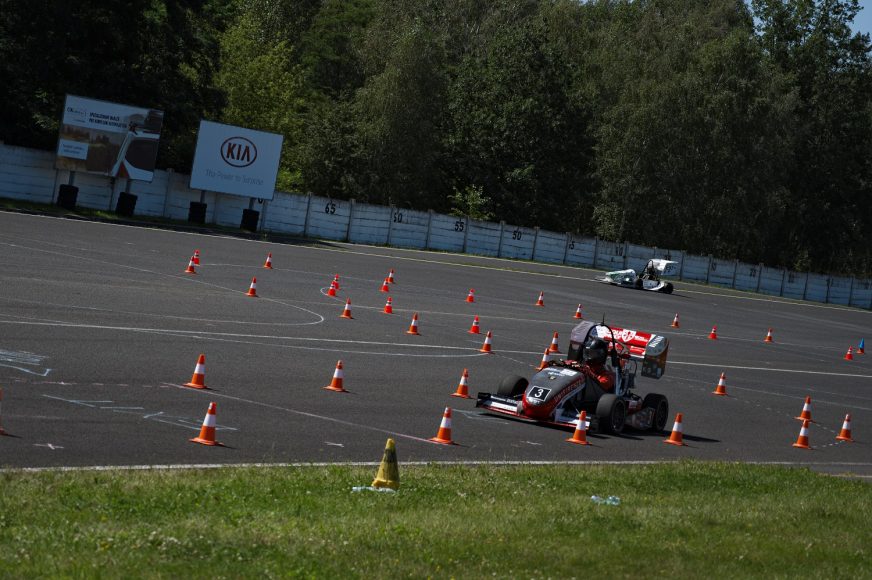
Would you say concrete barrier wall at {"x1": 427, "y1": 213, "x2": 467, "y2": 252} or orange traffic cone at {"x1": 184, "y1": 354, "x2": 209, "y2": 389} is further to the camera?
concrete barrier wall at {"x1": 427, "y1": 213, "x2": 467, "y2": 252}

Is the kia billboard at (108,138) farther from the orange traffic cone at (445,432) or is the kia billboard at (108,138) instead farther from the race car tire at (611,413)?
the orange traffic cone at (445,432)

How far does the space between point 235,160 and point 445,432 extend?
36980 millimetres

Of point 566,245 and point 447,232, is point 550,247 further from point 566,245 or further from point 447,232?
point 447,232

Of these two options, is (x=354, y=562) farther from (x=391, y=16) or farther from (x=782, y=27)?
(x=782, y=27)

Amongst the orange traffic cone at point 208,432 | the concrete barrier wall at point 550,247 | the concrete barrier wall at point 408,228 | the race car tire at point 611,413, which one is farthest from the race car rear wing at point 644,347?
the concrete barrier wall at point 550,247

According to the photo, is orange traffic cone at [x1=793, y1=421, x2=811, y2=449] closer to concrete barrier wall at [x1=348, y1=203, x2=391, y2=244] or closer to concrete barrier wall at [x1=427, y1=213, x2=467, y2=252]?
concrete barrier wall at [x1=348, y1=203, x2=391, y2=244]

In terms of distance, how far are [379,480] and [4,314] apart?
36.6 feet

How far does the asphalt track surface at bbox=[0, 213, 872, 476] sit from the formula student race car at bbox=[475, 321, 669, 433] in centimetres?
32

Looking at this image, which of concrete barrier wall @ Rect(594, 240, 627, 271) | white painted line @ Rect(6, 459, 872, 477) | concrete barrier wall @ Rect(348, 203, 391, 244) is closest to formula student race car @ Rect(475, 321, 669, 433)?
white painted line @ Rect(6, 459, 872, 477)

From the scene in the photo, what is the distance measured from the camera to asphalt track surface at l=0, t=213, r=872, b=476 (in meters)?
14.4

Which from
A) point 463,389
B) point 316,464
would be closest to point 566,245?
point 463,389

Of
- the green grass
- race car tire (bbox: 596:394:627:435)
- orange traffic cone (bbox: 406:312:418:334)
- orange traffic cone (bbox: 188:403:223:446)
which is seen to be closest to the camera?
the green grass

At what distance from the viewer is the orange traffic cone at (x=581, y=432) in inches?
709

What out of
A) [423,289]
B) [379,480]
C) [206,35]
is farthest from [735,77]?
[379,480]
